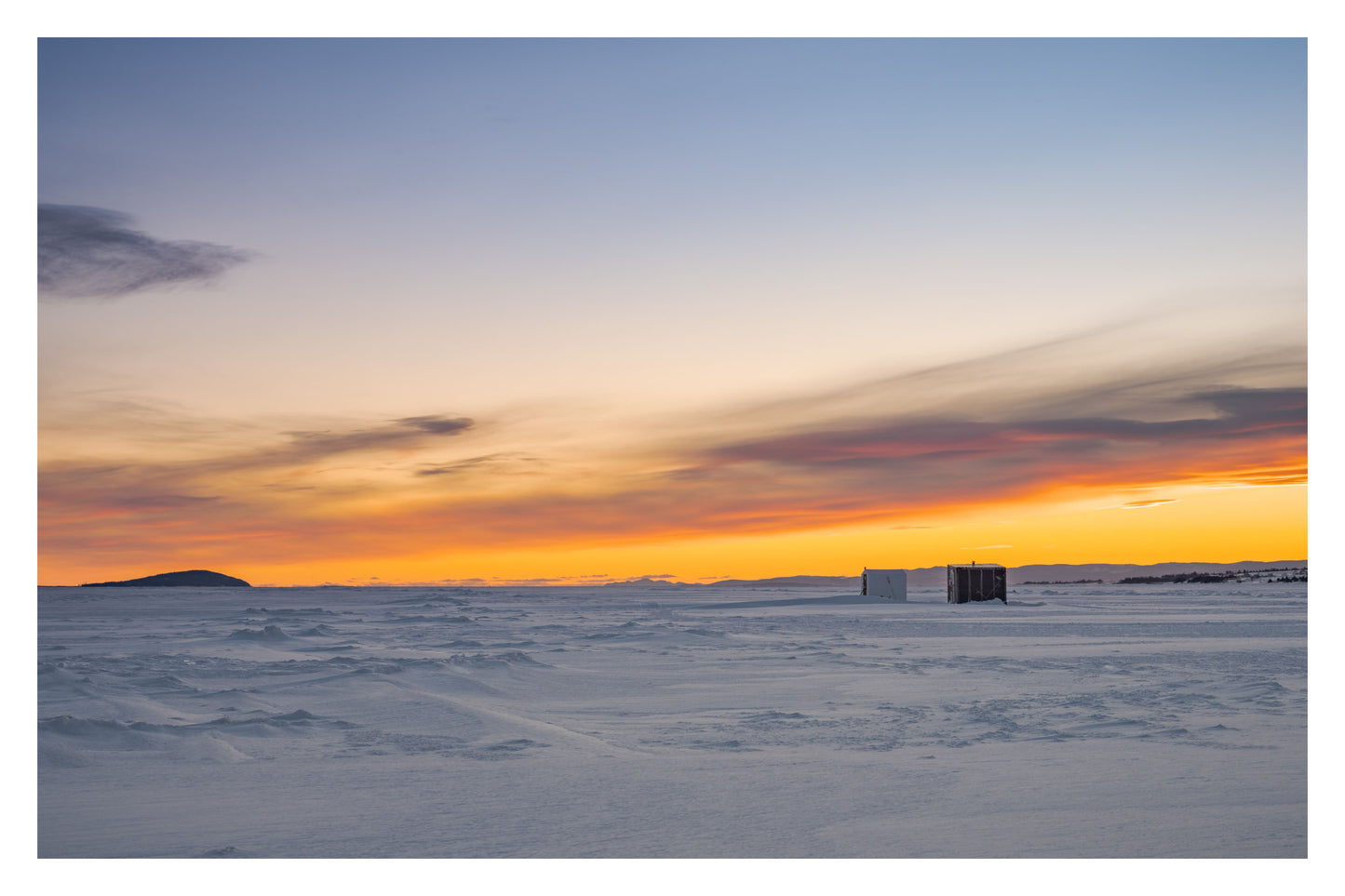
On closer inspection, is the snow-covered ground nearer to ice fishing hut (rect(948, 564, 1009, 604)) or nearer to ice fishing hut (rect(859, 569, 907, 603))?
ice fishing hut (rect(948, 564, 1009, 604))

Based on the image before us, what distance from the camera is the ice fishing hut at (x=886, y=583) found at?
55656mm

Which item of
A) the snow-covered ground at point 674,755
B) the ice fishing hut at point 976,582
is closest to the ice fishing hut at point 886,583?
the ice fishing hut at point 976,582

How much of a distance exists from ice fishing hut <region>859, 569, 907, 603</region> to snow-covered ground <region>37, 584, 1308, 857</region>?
3679 centimetres

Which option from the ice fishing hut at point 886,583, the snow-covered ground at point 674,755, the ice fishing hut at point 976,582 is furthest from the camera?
the ice fishing hut at point 886,583

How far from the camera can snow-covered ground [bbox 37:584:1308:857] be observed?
663 cm

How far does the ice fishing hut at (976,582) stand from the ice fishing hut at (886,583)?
3.55 m

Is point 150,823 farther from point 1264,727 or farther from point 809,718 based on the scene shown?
point 1264,727

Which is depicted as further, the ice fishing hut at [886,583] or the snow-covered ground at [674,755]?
the ice fishing hut at [886,583]

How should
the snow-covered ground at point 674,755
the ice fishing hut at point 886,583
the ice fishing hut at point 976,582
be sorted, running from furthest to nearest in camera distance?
the ice fishing hut at point 886,583 → the ice fishing hut at point 976,582 → the snow-covered ground at point 674,755

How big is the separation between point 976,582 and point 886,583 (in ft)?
21.4

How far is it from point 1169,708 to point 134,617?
3741cm

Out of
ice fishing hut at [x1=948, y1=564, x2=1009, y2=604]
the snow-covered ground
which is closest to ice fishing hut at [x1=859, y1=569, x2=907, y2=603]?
ice fishing hut at [x1=948, y1=564, x2=1009, y2=604]

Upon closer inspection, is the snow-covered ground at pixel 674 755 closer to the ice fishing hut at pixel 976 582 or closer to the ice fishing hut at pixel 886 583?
the ice fishing hut at pixel 976 582
